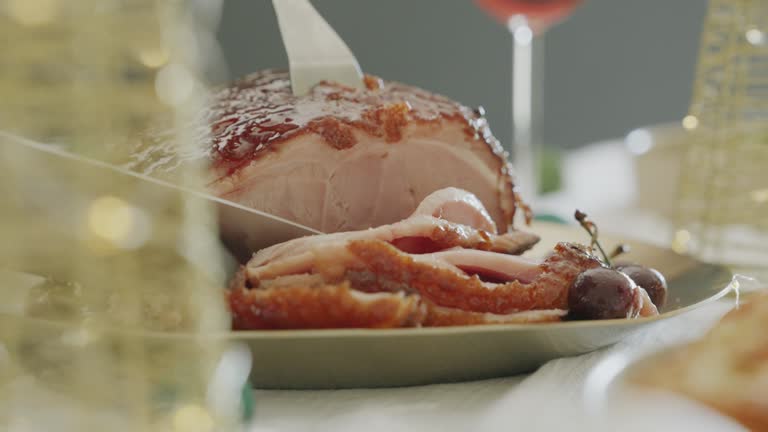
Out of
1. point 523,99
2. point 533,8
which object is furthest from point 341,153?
point 523,99

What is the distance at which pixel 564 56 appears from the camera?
5.47 metres

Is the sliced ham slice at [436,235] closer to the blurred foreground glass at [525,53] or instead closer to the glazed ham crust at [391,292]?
the glazed ham crust at [391,292]

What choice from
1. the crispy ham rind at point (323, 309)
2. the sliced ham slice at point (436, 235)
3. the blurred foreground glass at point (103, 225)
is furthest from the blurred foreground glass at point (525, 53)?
the blurred foreground glass at point (103, 225)

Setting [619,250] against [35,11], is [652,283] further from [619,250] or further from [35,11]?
[35,11]

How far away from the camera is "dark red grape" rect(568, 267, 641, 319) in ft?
3.05

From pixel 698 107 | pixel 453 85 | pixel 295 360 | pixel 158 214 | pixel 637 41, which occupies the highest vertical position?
pixel 637 41

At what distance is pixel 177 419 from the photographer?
19.9 inches

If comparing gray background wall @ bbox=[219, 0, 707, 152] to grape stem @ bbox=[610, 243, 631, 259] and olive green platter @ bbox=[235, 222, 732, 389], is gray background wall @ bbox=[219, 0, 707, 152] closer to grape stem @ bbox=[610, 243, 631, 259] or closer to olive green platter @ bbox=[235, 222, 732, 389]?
grape stem @ bbox=[610, 243, 631, 259]

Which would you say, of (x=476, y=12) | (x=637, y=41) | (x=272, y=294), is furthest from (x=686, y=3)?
(x=272, y=294)

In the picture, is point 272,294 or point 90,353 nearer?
point 90,353

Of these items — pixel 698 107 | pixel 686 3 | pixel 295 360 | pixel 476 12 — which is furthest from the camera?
pixel 686 3

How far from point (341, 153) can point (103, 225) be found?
77 cm

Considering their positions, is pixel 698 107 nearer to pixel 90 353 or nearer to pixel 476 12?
pixel 90 353

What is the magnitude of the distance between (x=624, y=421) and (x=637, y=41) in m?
5.41
